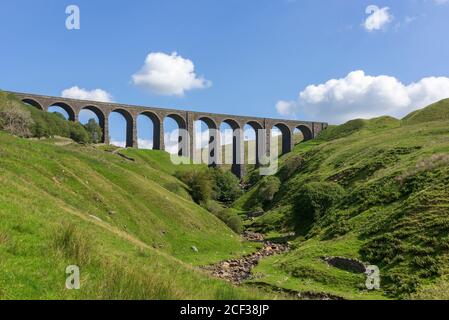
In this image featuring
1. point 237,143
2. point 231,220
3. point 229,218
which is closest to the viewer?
point 231,220

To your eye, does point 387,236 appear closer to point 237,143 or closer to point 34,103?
point 34,103

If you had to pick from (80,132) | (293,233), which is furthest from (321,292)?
(80,132)

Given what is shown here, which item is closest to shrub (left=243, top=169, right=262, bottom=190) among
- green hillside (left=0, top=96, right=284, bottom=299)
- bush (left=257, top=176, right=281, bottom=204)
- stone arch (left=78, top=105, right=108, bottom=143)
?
bush (left=257, top=176, right=281, bottom=204)

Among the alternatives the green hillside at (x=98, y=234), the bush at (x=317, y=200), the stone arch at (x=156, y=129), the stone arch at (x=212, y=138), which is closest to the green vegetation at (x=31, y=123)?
the green hillside at (x=98, y=234)

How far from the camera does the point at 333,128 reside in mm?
177375

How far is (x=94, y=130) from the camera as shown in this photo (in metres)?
136

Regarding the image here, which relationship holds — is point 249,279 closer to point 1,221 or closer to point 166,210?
point 166,210

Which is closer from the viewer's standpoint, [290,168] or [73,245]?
[73,245]

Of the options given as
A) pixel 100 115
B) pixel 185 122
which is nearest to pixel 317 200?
pixel 100 115

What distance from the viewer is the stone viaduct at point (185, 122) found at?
12200 centimetres

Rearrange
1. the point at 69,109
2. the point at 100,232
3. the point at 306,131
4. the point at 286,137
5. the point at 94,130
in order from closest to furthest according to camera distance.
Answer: the point at 100,232
the point at 69,109
the point at 94,130
the point at 286,137
the point at 306,131

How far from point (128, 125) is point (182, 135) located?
18.2 metres

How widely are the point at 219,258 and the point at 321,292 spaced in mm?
14752

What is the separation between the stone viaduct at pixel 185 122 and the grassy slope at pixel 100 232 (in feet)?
182
